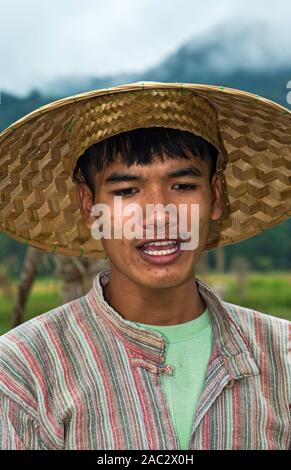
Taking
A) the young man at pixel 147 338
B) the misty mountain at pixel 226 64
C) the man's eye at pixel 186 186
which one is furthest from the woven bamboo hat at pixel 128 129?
the misty mountain at pixel 226 64

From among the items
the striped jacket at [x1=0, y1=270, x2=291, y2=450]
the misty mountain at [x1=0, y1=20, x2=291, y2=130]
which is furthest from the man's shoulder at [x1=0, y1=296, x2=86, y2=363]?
the misty mountain at [x1=0, y1=20, x2=291, y2=130]

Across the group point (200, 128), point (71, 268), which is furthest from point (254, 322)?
point (71, 268)

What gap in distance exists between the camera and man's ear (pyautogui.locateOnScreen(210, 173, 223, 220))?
2.23 m

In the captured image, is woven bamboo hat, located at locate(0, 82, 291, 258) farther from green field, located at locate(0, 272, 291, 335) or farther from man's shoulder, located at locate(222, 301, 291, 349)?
green field, located at locate(0, 272, 291, 335)

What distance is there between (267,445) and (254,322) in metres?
0.35

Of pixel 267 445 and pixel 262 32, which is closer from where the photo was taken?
pixel 267 445

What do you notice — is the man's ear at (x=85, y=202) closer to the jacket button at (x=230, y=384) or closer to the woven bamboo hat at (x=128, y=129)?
the woven bamboo hat at (x=128, y=129)

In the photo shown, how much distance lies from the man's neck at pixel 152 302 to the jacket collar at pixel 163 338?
42 millimetres

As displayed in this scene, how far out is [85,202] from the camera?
2248 mm

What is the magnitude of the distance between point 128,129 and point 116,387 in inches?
23.5

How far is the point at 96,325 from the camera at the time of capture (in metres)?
2.08

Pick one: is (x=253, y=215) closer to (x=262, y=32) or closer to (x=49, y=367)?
(x=49, y=367)

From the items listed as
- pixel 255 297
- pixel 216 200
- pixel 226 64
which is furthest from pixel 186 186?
pixel 226 64

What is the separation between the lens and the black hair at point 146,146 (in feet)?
6.55
